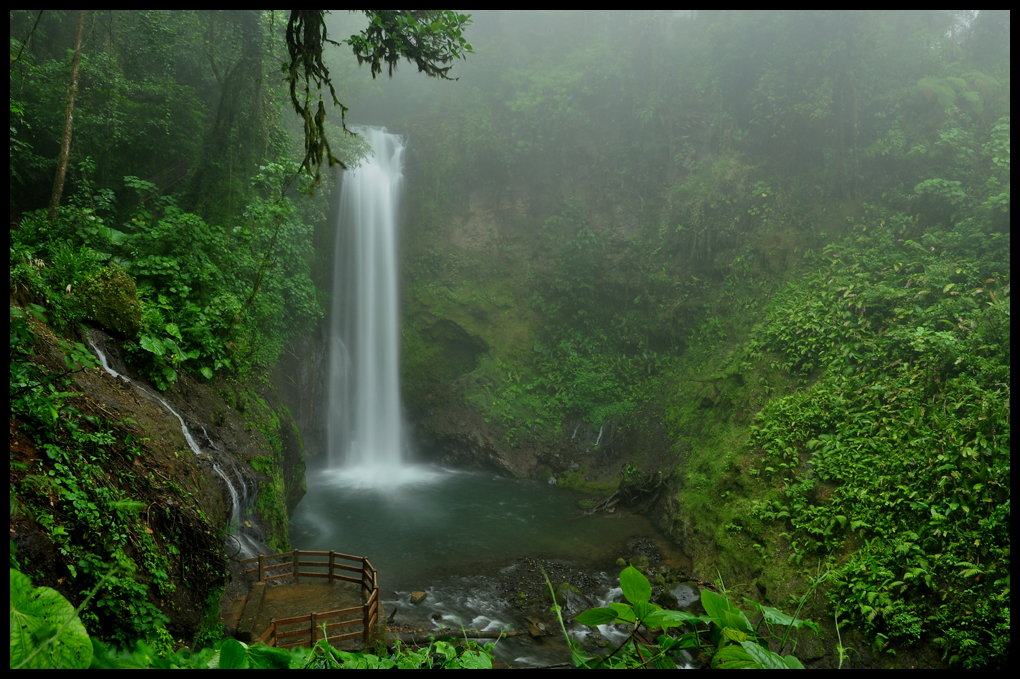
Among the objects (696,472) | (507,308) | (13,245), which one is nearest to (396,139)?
(507,308)

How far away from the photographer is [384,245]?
18.5 metres

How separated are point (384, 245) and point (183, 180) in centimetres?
732

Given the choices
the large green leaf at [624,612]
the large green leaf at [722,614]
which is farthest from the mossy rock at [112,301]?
the large green leaf at [722,614]

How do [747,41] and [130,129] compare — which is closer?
[130,129]

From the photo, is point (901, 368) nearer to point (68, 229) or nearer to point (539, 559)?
point (539, 559)

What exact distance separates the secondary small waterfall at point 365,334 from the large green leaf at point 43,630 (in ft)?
50.6

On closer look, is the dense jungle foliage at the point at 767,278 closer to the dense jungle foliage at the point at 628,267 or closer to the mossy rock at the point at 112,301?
the dense jungle foliage at the point at 628,267

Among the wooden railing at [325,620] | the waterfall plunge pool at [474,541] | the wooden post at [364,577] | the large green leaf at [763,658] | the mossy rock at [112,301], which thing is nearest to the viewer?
the large green leaf at [763,658]

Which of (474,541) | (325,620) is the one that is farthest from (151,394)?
(474,541)

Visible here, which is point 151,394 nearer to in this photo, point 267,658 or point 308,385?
point 267,658

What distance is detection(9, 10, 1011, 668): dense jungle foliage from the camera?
5.53 metres

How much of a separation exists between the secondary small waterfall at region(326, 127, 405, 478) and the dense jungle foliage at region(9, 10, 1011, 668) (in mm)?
796

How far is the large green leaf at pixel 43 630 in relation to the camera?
3.63 feet

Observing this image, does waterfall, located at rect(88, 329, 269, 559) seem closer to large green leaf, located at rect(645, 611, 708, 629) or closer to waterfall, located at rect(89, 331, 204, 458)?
waterfall, located at rect(89, 331, 204, 458)
